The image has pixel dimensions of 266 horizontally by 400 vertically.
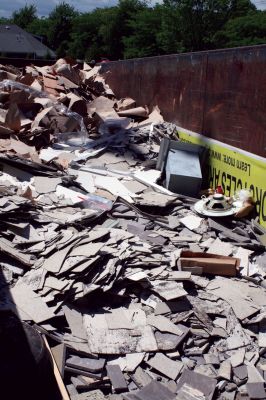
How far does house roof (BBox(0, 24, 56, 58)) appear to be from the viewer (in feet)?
210

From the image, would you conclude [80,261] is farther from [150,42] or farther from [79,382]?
[150,42]

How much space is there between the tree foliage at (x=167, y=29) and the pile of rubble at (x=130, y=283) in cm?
3732

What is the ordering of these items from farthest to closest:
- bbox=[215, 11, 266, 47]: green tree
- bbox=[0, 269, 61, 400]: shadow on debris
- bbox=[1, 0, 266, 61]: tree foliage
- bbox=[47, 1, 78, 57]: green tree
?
bbox=[47, 1, 78, 57]: green tree < bbox=[1, 0, 266, 61]: tree foliage < bbox=[215, 11, 266, 47]: green tree < bbox=[0, 269, 61, 400]: shadow on debris

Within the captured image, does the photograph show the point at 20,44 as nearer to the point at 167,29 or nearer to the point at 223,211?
the point at 167,29

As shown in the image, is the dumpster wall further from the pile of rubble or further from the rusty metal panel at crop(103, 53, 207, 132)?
the pile of rubble

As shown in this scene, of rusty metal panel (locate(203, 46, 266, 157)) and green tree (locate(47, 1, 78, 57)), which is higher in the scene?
green tree (locate(47, 1, 78, 57))

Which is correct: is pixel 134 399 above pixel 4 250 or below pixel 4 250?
below

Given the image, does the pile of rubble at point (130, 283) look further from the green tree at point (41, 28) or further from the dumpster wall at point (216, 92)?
the green tree at point (41, 28)

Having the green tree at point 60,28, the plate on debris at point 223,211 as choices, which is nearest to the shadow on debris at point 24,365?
the plate on debris at point 223,211

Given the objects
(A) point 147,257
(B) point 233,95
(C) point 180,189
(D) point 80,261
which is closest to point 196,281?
(A) point 147,257

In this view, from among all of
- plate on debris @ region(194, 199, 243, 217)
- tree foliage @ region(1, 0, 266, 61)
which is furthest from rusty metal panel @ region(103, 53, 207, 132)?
tree foliage @ region(1, 0, 266, 61)

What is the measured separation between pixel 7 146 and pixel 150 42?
44.1 metres

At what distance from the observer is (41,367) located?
350 centimetres

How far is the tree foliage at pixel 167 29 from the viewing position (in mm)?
45219
